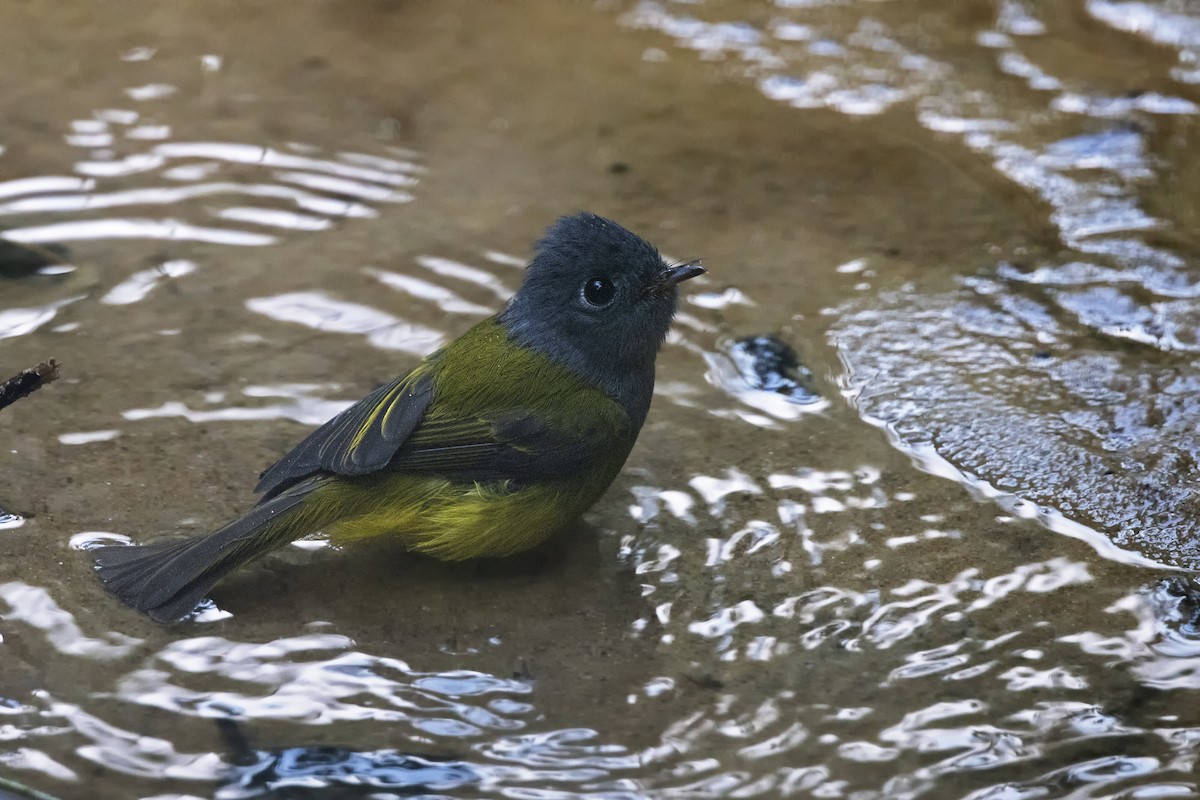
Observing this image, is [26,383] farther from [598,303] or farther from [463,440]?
[598,303]

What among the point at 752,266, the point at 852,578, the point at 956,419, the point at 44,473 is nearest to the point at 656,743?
the point at 852,578

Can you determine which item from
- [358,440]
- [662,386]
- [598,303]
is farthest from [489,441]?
[662,386]

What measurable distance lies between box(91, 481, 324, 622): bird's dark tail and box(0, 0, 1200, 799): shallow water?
0.25ft

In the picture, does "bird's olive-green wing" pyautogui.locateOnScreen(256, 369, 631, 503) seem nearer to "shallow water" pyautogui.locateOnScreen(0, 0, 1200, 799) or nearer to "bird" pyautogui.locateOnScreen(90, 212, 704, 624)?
"bird" pyautogui.locateOnScreen(90, 212, 704, 624)

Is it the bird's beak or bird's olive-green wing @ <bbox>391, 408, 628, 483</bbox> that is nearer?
bird's olive-green wing @ <bbox>391, 408, 628, 483</bbox>

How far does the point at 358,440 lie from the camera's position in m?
4.10

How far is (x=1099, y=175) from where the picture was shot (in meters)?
5.95

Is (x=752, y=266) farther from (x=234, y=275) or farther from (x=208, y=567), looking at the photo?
(x=208, y=567)

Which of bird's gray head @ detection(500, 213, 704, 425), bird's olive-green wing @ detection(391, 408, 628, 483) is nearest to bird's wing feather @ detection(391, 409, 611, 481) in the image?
bird's olive-green wing @ detection(391, 408, 628, 483)

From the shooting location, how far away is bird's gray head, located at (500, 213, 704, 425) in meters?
4.41

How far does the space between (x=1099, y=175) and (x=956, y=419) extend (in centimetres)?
190

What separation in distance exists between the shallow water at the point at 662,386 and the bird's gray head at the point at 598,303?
40 centimetres

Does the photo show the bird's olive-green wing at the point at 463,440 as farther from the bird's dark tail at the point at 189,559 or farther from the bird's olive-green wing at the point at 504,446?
the bird's dark tail at the point at 189,559

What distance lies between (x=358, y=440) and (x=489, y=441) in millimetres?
396
